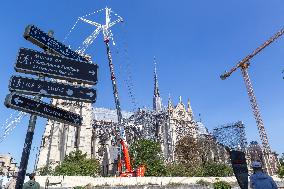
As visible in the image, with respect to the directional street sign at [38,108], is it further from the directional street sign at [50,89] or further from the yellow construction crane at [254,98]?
the yellow construction crane at [254,98]

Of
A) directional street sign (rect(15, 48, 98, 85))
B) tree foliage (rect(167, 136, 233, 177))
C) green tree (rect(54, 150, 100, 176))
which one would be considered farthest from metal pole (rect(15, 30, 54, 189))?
tree foliage (rect(167, 136, 233, 177))

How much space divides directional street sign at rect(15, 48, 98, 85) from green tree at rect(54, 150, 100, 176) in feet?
137

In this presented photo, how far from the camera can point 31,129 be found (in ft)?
27.6

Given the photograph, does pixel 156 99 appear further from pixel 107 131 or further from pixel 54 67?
pixel 54 67

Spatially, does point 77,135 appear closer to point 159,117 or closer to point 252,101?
point 159,117

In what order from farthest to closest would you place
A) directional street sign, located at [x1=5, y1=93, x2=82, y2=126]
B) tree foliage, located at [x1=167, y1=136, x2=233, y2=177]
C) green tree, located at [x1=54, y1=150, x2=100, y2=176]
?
1. tree foliage, located at [x1=167, y1=136, x2=233, y2=177]
2. green tree, located at [x1=54, y1=150, x2=100, y2=176]
3. directional street sign, located at [x1=5, y1=93, x2=82, y2=126]

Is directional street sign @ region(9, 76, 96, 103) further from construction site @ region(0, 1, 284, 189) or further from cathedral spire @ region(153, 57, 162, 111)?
cathedral spire @ region(153, 57, 162, 111)

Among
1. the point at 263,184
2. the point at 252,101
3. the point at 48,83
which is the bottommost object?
the point at 263,184

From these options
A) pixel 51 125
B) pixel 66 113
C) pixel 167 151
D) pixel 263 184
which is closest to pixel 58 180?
pixel 66 113

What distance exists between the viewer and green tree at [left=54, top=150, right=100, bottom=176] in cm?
4922

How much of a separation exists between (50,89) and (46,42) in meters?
1.73

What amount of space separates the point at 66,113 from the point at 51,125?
2588 inches

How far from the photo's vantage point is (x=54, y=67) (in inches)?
370

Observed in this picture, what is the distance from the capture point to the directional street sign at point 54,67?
8906 millimetres
